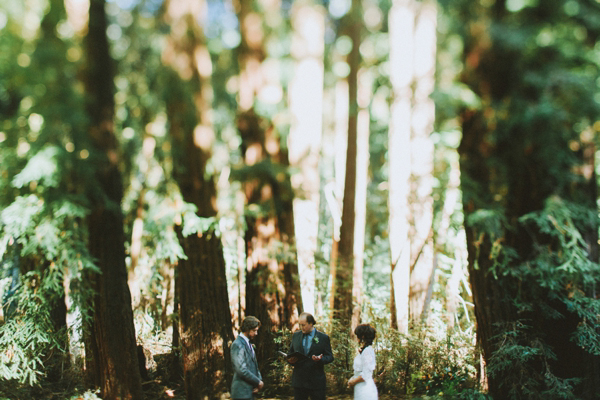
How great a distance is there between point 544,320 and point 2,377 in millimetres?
8165

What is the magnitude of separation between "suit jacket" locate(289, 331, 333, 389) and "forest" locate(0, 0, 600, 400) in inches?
89.0

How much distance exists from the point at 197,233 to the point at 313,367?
3.33m

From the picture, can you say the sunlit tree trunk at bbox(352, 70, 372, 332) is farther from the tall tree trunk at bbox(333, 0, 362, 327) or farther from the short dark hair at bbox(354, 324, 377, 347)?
the short dark hair at bbox(354, 324, 377, 347)

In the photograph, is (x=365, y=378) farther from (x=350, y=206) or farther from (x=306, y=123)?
(x=306, y=123)

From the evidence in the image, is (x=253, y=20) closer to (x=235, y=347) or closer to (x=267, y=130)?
(x=267, y=130)

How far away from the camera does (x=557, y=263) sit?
6.96m

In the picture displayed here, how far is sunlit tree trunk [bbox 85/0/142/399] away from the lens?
7.49 m

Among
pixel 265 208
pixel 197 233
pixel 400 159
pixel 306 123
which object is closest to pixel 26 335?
pixel 197 233

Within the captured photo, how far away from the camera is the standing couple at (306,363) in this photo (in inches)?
206

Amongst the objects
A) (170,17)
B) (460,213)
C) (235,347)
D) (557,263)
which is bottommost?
(235,347)

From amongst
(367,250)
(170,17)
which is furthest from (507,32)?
(367,250)

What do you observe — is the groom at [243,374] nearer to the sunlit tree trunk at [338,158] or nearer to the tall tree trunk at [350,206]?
the tall tree trunk at [350,206]

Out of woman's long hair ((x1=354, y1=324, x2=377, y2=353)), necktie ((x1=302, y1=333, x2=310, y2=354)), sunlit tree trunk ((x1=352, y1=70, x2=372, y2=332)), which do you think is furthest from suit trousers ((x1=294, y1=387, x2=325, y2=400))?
A: sunlit tree trunk ((x1=352, y1=70, x2=372, y2=332))

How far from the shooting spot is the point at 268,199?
8898 millimetres
